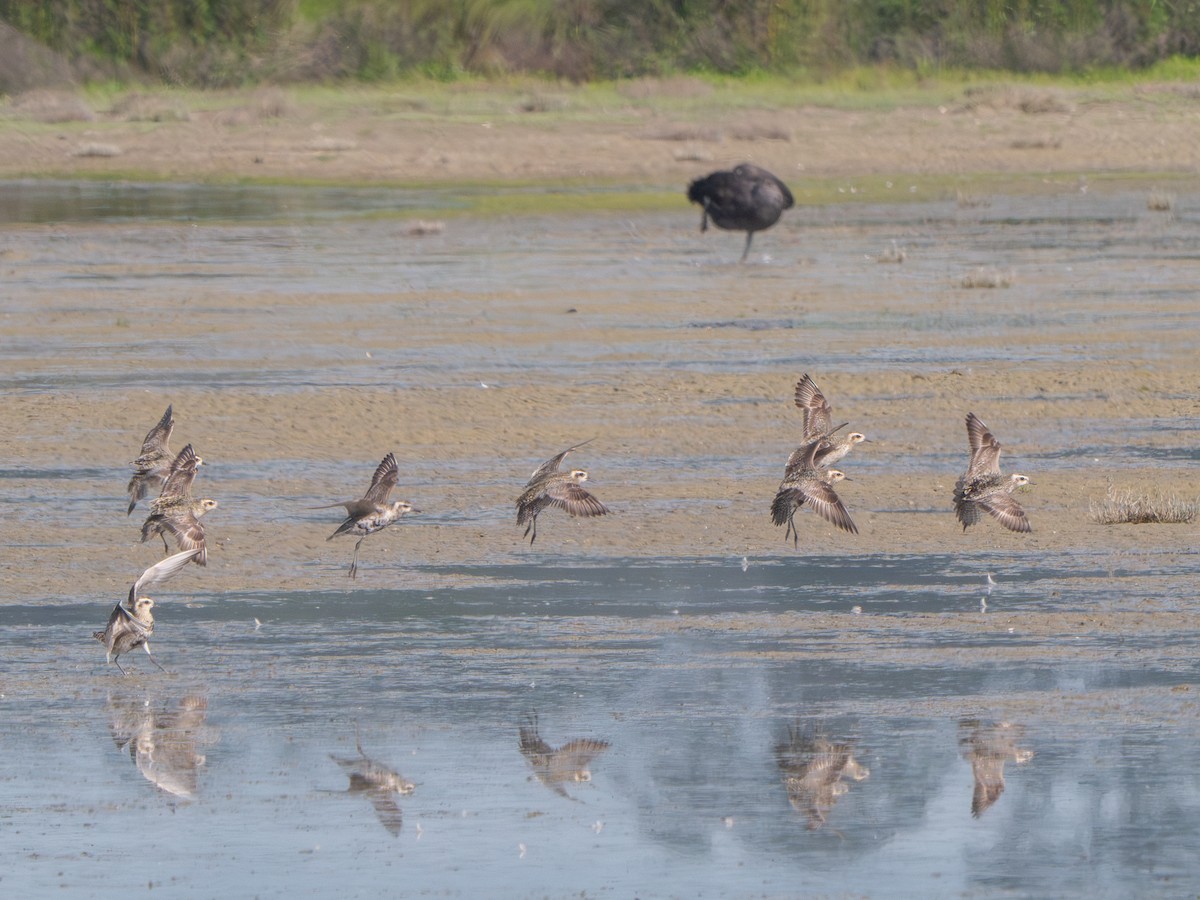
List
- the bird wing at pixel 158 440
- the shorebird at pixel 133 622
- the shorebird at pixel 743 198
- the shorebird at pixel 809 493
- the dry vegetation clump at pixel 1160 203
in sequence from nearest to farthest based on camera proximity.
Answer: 1. the shorebird at pixel 133 622
2. the shorebird at pixel 809 493
3. the bird wing at pixel 158 440
4. the shorebird at pixel 743 198
5. the dry vegetation clump at pixel 1160 203

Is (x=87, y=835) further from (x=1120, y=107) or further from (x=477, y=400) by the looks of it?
(x=1120, y=107)

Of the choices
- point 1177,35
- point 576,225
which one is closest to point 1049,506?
point 576,225

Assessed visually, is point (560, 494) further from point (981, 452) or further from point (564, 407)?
point (564, 407)

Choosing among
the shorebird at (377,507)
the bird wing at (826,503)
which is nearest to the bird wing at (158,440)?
the shorebird at (377,507)

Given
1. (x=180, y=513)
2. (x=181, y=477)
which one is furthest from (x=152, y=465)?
(x=180, y=513)

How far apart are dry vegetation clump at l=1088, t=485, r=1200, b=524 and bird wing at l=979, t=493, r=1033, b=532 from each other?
1549 millimetres

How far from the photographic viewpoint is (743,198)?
85.2 ft

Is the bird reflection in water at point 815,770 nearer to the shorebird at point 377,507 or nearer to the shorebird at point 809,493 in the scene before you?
the shorebird at point 809,493

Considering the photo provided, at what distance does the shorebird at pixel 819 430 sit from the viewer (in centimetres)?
1186

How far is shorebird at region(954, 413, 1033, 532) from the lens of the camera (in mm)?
11445

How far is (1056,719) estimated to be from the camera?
30.0 feet

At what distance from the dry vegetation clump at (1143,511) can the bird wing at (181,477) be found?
4591 mm

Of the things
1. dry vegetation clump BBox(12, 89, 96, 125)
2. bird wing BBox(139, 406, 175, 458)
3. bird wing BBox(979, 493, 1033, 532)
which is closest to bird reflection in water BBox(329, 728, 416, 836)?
bird wing BBox(979, 493, 1033, 532)

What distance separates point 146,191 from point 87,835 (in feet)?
91.5
